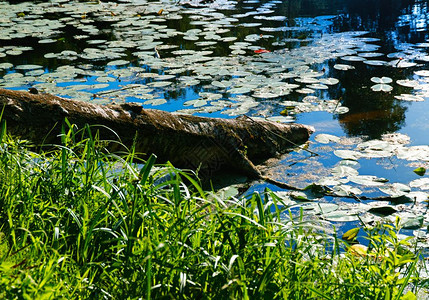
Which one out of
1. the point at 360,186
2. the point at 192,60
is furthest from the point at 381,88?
the point at 192,60

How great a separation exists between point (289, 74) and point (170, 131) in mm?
2218

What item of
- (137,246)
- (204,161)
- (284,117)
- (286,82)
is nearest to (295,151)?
(284,117)

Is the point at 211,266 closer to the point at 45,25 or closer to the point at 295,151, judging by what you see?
the point at 295,151

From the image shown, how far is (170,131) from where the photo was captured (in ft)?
10.2

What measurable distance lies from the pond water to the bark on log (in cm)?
23

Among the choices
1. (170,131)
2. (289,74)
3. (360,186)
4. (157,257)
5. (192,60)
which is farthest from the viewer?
(192,60)

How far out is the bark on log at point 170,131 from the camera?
2.69m

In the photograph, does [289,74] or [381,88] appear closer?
[381,88]

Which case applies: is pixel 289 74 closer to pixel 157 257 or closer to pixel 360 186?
pixel 360 186

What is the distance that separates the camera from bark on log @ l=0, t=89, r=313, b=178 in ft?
8.84

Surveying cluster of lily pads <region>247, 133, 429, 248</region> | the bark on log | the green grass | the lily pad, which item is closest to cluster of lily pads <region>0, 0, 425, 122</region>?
the lily pad

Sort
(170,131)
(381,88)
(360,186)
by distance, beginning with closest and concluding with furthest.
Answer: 1. (360,186)
2. (170,131)
3. (381,88)

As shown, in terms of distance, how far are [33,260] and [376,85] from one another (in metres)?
3.88

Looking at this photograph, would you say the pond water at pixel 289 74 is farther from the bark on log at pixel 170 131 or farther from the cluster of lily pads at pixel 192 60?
the bark on log at pixel 170 131
